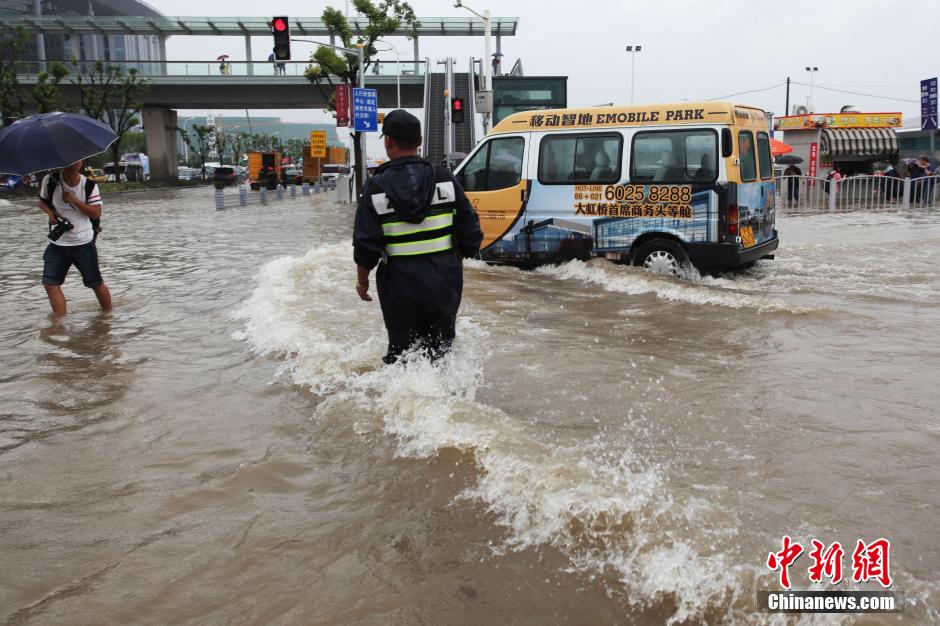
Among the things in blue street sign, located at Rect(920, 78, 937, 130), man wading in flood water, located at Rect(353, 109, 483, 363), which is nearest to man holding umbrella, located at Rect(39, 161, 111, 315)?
man wading in flood water, located at Rect(353, 109, 483, 363)

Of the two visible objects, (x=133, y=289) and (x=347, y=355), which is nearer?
(x=347, y=355)

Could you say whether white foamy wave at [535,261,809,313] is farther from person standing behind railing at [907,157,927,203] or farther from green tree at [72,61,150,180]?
green tree at [72,61,150,180]

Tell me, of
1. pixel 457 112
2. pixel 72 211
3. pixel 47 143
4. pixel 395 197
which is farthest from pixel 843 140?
pixel 395 197

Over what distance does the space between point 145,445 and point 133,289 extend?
5.99 metres

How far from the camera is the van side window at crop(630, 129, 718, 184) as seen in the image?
8672mm

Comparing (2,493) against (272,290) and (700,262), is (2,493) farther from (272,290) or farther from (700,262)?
(700,262)

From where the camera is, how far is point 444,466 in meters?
3.80

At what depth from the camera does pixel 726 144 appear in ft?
27.9

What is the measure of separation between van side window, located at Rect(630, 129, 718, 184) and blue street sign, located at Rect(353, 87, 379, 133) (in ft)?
62.1

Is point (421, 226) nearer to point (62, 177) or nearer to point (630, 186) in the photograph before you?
point (62, 177)

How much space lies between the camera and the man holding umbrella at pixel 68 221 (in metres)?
7.41

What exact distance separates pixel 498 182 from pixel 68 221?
5.18 metres

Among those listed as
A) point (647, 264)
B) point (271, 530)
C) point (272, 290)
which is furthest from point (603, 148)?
point (271, 530)

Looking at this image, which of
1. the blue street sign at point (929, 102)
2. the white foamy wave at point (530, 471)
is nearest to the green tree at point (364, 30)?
the blue street sign at point (929, 102)
